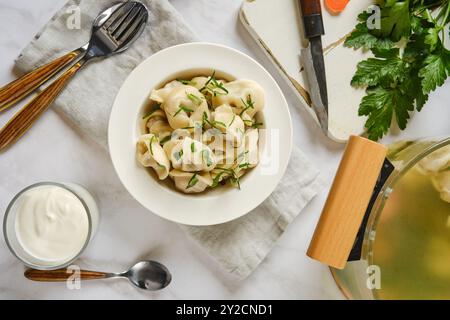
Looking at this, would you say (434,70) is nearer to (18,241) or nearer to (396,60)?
(396,60)

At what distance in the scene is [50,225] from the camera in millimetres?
1097

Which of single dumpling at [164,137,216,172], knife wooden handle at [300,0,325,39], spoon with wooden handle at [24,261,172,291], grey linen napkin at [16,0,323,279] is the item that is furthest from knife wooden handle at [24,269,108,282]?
knife wooden handle at [300,0,325,39]

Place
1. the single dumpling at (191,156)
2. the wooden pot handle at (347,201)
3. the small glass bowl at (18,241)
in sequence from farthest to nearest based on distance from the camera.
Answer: the small glass bowl at (18,241) < the single dumpling at (191,156) < the wooden pot handle at (347,201)

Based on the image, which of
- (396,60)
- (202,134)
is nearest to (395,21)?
(396,60)

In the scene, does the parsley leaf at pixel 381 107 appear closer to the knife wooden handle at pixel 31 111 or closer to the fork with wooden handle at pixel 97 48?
the fork with wooden handle at pixel 97 48

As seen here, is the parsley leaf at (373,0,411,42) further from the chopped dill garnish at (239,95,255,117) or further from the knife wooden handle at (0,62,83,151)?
the knife wooden handle at (0,62,83,151)

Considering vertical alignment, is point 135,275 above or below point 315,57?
below

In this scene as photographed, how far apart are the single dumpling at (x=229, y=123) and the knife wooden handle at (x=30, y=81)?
15.2 inches

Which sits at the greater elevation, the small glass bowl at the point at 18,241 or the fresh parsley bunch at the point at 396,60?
the small glass bowl at the point at 18,241

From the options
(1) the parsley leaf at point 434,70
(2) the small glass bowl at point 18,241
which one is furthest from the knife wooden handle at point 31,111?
(1) the parsley leaf at point 434,70

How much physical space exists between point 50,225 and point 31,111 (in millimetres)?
264

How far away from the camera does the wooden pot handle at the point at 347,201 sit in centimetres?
82

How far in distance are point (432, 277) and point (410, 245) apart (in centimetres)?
8

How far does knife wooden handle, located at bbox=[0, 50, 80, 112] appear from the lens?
45.3 inches
